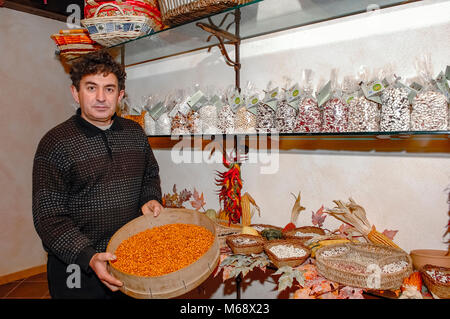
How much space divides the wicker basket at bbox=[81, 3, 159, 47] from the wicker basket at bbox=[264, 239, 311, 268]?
1537 millimetres

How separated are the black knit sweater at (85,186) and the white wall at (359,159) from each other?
0.76 meters

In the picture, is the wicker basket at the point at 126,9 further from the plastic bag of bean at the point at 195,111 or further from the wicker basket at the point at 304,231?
the wicker basket at the point at 304,231

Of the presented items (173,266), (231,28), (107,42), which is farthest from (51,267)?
(231,28)

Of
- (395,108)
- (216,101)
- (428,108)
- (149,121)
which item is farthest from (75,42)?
(428,108)

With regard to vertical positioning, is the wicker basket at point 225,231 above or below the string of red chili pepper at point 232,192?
below

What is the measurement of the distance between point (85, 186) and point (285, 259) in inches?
39.3

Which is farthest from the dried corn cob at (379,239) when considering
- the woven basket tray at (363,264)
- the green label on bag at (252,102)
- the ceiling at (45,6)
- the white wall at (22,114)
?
the ceiling at (45,6)

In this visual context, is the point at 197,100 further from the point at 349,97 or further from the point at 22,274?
the point at 22,274

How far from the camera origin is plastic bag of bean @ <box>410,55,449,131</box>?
125cm

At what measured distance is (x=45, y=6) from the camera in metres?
3.15

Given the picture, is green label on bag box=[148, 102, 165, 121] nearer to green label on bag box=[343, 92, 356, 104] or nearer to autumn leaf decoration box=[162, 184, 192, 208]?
autumn leaf decoration box=[162, 184, 192, 208]

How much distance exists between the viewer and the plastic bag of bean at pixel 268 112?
1.66m

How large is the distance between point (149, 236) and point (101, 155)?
0.48 m

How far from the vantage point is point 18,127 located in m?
3.11
